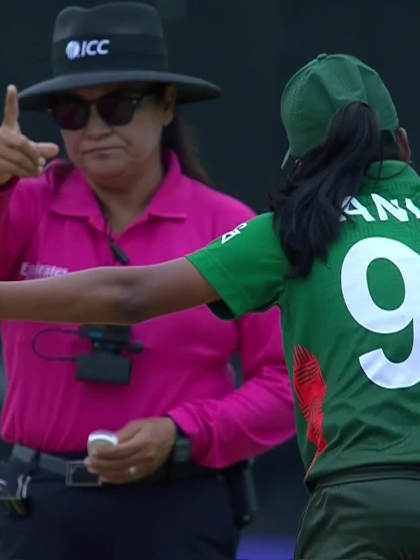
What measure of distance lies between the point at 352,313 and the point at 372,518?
36cm

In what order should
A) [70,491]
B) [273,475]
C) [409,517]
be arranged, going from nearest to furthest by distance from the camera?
[409,517], [70,491], [273,475]

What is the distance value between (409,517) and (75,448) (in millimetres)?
1293

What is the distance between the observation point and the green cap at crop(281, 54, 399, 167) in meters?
2.93

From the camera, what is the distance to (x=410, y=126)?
501cm

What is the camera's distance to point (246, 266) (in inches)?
111

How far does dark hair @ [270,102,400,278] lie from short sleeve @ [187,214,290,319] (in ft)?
0.08

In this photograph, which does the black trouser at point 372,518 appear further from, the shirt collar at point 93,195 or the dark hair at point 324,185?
the shirt collar at point 93,195

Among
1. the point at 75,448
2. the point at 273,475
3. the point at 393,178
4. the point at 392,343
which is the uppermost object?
the point at 393,178

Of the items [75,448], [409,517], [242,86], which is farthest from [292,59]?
[409,517]

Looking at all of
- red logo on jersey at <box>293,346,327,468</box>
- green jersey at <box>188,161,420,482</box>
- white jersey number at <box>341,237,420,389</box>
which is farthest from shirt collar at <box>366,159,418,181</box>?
red logo on jersey at <box>293,346,327,468</box>

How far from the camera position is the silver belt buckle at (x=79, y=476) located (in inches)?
144

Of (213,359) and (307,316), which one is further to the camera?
(213,359)

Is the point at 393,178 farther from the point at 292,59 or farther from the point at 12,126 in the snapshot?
the point at 292,59

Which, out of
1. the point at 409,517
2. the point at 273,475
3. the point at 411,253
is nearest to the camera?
the point at 409,517
